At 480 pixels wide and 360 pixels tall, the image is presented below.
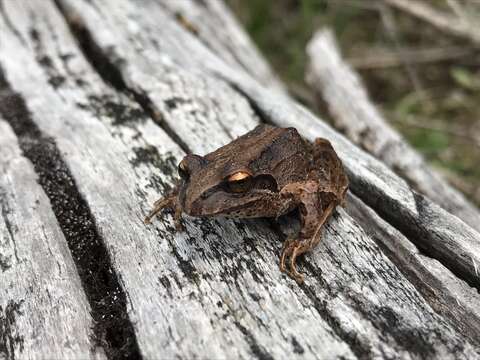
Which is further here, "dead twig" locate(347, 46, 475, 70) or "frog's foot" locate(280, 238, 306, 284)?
"dead twig" locate(347, 46, 475, 70)

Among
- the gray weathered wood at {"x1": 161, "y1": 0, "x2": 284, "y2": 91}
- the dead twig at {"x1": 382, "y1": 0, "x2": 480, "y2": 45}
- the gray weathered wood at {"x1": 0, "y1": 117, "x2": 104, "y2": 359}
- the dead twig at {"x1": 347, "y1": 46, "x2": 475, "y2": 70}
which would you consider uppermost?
the dead twig at {"x1": 382, "y1": 0, "x2": 480, "y2": 45}

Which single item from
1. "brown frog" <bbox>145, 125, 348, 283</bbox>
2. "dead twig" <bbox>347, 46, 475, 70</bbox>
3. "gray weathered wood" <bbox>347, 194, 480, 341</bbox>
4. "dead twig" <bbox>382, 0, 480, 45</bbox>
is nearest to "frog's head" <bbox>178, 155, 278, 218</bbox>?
"brown frog" <bbox>145, 125, 348, 283</bbox>

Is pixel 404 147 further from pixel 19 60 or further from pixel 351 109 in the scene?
pixel 19 60

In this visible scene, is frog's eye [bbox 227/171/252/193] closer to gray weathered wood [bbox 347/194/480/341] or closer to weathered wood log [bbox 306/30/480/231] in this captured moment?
gray weathered wood [bbox 347/194/480/341]

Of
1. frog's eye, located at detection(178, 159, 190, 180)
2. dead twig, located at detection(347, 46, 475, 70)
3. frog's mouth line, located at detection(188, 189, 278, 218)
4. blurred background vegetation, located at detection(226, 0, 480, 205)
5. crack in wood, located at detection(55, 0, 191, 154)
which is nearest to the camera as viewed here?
frog's mouth line, located at detection(188, 189, 278, 218)

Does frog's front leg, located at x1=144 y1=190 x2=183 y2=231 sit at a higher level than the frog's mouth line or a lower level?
lower

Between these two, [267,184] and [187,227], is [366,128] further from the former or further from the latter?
[187,227]

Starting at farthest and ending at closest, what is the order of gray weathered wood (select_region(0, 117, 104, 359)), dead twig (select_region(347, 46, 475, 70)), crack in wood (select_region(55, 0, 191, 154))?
dead twig (select_region(347, 46, 475, 70)) → crack in wood (select_region(55, 0, 191, 154)) → gray weathered wood (select_region(0, 117, 104, 359))
